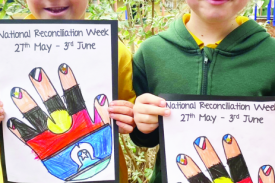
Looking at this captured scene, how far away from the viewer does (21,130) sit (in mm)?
700

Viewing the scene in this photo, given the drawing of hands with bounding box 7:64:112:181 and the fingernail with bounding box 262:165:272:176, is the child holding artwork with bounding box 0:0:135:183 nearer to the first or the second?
the drawing of hands with bounding box 7:64:112:181

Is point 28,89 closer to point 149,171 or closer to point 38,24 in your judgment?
point 38,24

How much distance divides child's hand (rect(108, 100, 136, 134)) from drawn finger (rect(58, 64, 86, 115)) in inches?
3.0

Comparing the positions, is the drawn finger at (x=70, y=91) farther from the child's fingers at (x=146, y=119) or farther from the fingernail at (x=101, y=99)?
the child's fingers at (x=146, y=119)

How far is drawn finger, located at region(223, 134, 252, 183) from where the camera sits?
0.68 metres

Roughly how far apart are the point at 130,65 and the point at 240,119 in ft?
1.20

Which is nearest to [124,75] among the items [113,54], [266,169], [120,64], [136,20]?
[120,64]

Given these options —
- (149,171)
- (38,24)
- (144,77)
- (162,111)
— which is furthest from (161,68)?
(149,171)

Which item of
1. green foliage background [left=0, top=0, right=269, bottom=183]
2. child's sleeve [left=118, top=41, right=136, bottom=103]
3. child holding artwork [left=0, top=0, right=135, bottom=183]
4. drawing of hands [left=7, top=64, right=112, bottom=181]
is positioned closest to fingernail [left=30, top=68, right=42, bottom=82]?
drawing of hands [left=7, top=64, right=112, bottom=181]

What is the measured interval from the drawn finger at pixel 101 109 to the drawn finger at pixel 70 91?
0.04 meters

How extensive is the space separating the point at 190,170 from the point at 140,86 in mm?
332

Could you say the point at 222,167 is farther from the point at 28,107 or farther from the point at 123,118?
the point at 28,107

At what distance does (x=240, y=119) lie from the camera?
680mm

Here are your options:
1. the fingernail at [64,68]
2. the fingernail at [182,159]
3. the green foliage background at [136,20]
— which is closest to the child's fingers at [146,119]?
the fingernail at [182,159]
